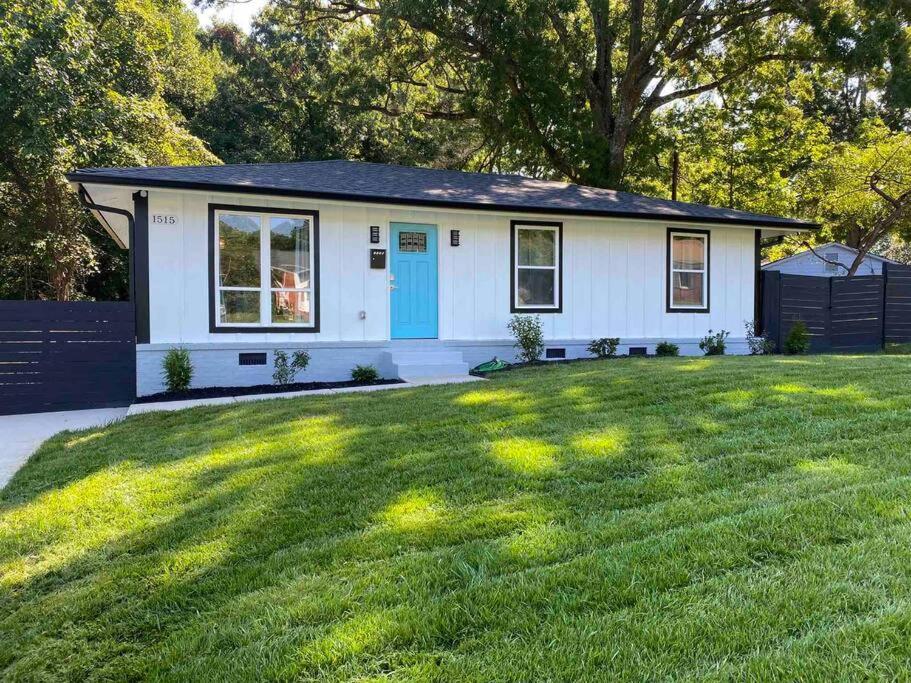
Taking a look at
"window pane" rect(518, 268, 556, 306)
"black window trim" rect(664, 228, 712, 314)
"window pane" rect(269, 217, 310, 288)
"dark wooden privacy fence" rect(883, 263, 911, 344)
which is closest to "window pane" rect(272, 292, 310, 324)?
"window pane" rect(269, 217, 310, 288)

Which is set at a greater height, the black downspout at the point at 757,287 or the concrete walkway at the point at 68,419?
the black downspout at the point at 757,287

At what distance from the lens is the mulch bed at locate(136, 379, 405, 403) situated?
8.09 meters

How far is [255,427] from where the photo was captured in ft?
18.5

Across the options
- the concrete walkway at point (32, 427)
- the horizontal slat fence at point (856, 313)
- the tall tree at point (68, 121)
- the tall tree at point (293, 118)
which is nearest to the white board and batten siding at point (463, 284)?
the concrete walkway at point (32, 427)

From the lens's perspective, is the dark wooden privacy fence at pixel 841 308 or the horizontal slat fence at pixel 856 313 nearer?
the dark wooden privacy fence at pixel 841 308

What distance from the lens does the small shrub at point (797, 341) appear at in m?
11.4

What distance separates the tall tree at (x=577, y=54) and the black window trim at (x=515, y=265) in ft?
21.3

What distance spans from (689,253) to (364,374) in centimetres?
627

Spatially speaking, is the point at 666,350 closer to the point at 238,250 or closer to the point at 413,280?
the point at 413,280

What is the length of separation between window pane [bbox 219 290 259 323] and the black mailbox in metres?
1.75

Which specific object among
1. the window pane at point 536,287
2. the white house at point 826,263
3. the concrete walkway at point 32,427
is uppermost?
the white house at point 826,263

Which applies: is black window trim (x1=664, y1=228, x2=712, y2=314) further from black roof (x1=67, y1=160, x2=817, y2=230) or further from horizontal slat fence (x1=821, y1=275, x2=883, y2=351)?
horizontal slat fence (x1=821, y1=275, x2=883, y2=351)

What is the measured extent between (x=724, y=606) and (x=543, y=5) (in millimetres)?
14719

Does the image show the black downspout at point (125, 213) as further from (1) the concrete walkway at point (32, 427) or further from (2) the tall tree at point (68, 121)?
(2) the tall tree at point (68, 121)
